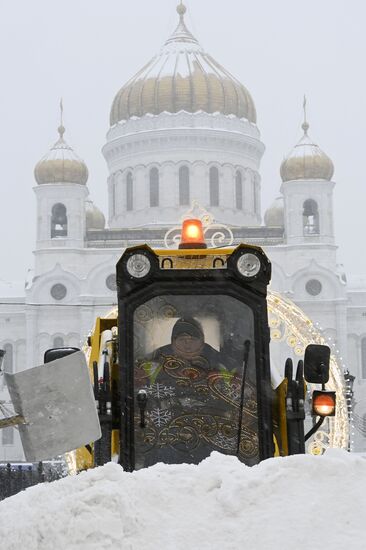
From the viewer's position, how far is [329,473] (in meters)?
4.93

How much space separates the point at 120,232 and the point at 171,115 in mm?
6161

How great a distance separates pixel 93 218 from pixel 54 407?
192 feet

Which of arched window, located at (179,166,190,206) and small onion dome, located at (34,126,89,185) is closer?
small onion dome, located at (34,126,89,185)

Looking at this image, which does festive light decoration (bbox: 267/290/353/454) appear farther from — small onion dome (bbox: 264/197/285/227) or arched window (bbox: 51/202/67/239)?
small onion dome (bbox: 264/197/285/227)

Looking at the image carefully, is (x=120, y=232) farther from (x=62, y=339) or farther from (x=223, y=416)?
(x=223, y=416)

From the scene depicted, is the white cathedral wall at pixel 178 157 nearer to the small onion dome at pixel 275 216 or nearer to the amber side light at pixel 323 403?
the small onion dome at pixel 275 216

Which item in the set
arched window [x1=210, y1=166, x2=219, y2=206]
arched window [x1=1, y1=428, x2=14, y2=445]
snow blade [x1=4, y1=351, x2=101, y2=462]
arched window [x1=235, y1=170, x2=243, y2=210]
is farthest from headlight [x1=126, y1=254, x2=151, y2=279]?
arched window [x1=235, y1=170, x2=243, y2=210]

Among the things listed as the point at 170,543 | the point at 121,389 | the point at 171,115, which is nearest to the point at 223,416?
the point at 121,389

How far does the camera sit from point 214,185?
61.0 meters

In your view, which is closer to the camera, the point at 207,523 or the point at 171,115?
the point at 207,523

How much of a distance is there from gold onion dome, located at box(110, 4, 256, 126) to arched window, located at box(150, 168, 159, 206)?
2.77m

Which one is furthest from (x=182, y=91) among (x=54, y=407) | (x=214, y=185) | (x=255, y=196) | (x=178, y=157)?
(x=54, y=407)

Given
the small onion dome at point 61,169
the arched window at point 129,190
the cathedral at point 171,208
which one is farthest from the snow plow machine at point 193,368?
the arched window at point 129,190

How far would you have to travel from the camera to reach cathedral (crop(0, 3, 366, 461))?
56281 mm
